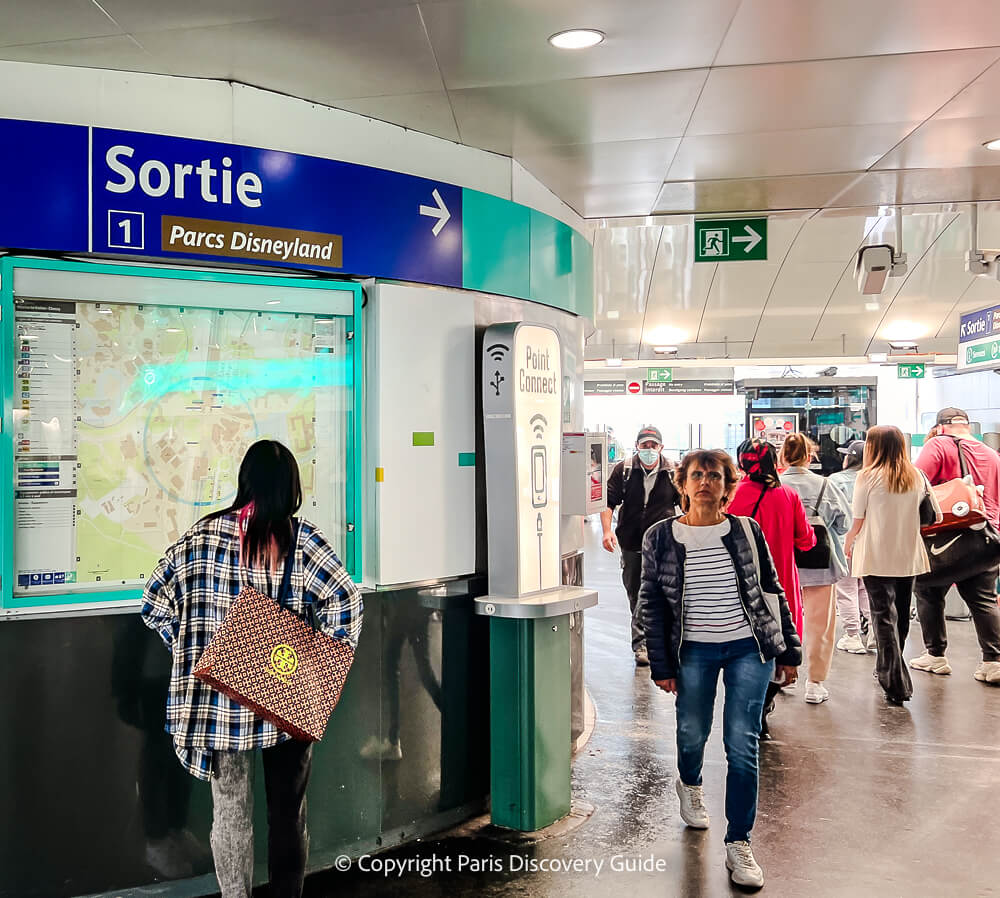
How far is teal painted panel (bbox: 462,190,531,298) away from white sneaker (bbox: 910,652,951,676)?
14.2 feet

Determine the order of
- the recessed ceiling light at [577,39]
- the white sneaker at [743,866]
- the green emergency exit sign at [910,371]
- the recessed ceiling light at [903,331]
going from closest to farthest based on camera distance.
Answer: the recessed ceiling light at [577,39]
the white sneaker at [743,866]
the recessed ceiling light at [903,331]
the green emergency exit sign at [910,371]

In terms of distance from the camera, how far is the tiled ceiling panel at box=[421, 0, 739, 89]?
3168mm

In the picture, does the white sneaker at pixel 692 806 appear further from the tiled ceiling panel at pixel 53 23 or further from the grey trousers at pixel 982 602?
the tiled ceiling panel at pixel 53 23

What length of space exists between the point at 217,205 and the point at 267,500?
1.28m

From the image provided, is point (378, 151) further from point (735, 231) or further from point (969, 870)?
point (969, 870)

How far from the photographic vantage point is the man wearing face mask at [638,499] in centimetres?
679

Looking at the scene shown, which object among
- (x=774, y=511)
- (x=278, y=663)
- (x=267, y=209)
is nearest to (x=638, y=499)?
(x=774, y=511)

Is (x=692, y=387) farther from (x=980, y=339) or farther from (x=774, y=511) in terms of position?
(x=774, y=511)

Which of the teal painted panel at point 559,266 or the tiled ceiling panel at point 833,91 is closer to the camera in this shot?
the tiled ceiling panel at point 833,91

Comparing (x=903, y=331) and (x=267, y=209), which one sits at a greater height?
(x=903, y=331)

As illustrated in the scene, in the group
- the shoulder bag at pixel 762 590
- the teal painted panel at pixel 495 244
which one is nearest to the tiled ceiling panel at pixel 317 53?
the teal painted panel at pixel 495 244

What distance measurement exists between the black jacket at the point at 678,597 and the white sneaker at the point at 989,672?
3.60 m

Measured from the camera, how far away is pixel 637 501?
682 cm

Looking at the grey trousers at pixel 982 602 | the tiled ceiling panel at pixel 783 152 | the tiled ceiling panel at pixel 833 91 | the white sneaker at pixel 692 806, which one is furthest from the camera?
the grey trousers at pixel 982 602
